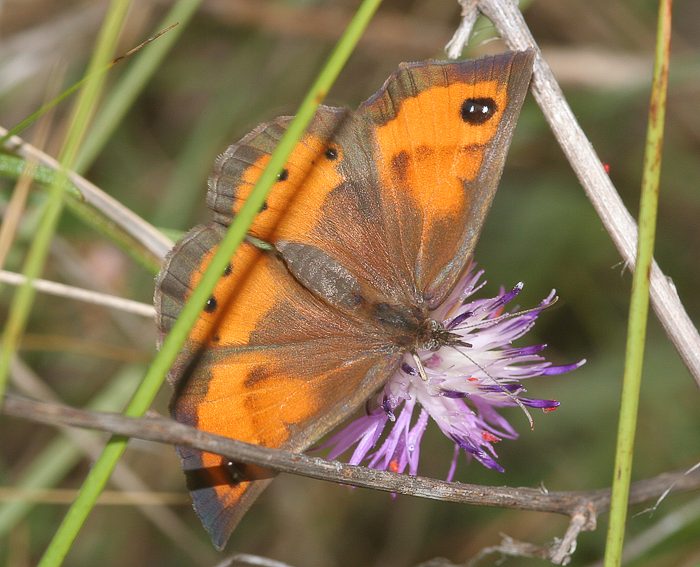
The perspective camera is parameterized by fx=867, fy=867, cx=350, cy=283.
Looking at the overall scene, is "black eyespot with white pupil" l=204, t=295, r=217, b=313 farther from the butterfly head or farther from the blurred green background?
the blurred green background

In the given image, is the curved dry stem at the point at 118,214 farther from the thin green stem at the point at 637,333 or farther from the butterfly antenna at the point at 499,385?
the thin green stem at the point at 637,333

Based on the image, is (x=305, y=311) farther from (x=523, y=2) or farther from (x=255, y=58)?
(x=255, y=58)

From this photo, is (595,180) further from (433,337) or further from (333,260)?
(333,260)

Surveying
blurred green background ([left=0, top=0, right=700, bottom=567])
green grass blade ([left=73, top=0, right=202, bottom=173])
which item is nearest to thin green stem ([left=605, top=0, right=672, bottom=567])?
green grass blade ([left=73, top=0, right=202, bottom=173])

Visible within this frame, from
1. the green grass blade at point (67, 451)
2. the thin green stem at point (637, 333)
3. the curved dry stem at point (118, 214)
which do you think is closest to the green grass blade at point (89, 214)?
the curved dry stem at point (118, 214)

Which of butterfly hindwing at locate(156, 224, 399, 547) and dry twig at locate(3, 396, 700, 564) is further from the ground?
butterfly hindwing at locate(156, 224, 399, 547)

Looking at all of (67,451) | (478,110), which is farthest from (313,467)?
(67,451)
